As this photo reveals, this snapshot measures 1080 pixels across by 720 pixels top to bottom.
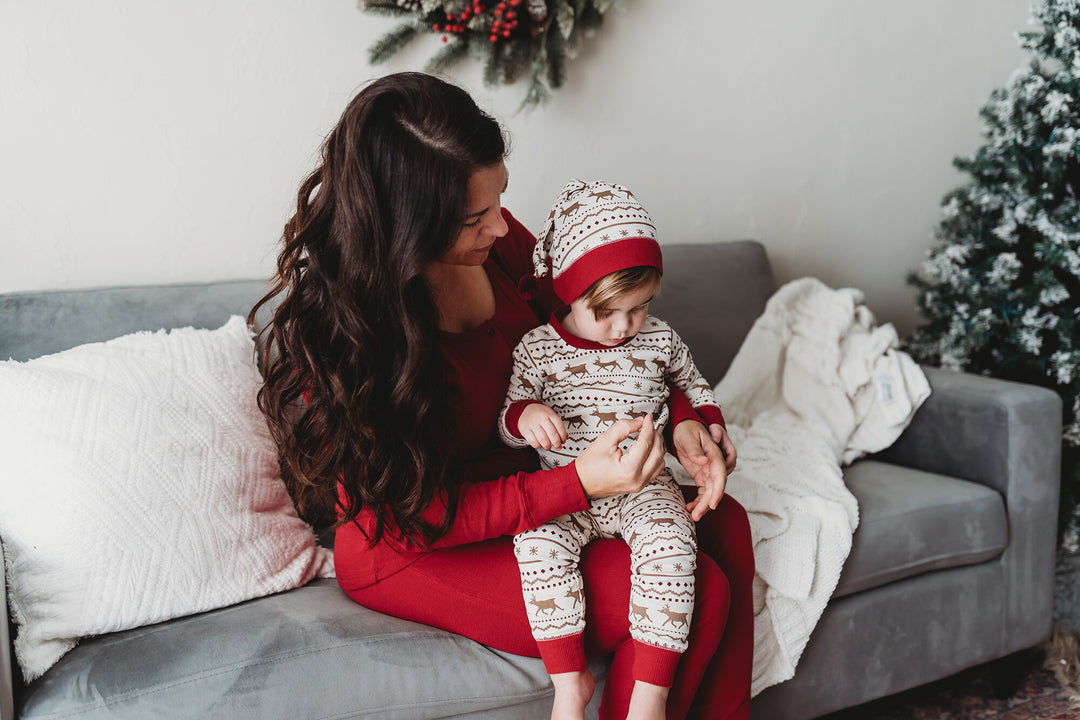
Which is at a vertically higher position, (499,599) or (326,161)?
(326,161)

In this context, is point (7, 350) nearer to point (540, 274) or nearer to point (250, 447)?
point (250, 447)

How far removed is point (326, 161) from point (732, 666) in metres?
0.88

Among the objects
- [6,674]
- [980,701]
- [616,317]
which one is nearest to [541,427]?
[616,317]

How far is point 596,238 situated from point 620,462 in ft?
1.07

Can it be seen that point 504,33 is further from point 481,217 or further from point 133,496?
point 133,496

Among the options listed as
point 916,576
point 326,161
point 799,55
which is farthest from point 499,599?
point 799,55

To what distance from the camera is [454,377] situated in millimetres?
1237

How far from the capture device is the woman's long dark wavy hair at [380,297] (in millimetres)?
1062

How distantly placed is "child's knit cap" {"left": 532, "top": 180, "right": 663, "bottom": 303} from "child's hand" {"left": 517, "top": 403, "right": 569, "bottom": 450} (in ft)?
0.57

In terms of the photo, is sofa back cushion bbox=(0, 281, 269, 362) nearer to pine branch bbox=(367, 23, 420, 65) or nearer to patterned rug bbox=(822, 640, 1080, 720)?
pine branch bbox=(367, 23, 420, 65)

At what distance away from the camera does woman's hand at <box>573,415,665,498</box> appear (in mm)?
1097

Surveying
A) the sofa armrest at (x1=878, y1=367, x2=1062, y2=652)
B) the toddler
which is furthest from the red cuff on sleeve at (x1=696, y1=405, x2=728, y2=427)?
the sofa armrest at (x1=878, y1=367, x2=1062, y2=652)

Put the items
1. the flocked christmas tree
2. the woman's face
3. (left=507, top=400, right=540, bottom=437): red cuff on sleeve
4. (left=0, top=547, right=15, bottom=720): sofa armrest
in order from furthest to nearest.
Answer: the flocked christmas tree, (left=507, top=400, right=540, bottom=437): red cuff on sleeve, the woman's face, (left=0, top=547, right=15, bottom=720): sofa armrest

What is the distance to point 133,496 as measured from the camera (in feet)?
3.92
